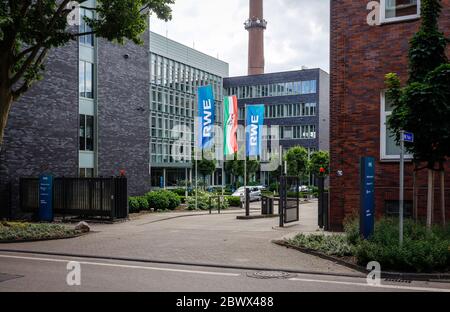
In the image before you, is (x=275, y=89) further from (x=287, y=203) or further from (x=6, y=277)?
(x=6, y=277)

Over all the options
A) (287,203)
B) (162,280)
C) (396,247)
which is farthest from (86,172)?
(396,247)

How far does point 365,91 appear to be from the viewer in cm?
1539

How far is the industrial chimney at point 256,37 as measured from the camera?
72.1 m

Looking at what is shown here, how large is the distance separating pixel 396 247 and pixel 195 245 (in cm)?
577

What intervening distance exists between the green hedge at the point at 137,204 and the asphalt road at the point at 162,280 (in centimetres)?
1464

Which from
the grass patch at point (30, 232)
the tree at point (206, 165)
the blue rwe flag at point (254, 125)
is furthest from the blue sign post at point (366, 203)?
the tree at point (206, 165)

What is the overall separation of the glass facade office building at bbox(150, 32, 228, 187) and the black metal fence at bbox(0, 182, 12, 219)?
30200 mm

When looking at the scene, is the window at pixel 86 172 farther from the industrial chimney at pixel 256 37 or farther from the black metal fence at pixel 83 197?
the industrial chimney at pixel 256 37

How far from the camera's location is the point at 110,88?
1165 inches

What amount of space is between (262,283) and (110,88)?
75.2ft

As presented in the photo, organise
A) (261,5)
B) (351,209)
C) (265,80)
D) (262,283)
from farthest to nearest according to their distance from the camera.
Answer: (265,80) < (261,5) < (351,209) < (262,283)

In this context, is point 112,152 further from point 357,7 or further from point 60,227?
point 357,7

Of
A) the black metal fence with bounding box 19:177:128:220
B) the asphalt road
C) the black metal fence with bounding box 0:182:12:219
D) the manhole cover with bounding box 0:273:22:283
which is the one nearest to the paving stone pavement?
the asphalt road
